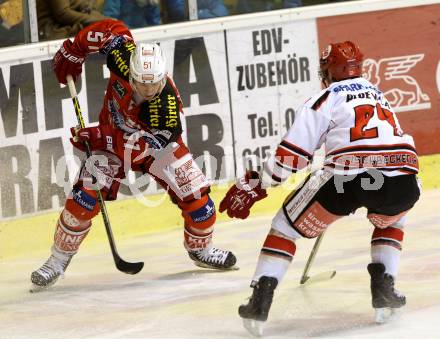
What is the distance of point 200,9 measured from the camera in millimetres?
7484

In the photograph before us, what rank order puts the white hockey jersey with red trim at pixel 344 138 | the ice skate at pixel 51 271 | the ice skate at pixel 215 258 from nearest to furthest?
the white hockey jersey with red trim at pixel 344 138 → the ice skate at pixel 51 271 → the ice skate at pixel 215 258

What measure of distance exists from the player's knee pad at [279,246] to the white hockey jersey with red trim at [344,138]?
0.72 feet

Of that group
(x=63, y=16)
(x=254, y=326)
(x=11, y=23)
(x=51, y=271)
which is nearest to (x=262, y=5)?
(x=63, y=16)

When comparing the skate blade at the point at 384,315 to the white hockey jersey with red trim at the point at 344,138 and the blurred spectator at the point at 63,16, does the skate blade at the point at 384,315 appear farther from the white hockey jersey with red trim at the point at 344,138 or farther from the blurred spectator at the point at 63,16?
the blurred spectator at the point at 63,16

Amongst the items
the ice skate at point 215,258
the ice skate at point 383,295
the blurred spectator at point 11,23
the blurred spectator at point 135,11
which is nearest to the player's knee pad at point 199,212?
the ice skate at point 215,258

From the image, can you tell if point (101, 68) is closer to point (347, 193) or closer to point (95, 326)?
point (95, 326)

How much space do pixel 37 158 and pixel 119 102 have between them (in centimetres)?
135

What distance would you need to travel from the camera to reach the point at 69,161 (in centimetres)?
707

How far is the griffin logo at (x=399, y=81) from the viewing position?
7.92m

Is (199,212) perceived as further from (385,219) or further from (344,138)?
(344,138)

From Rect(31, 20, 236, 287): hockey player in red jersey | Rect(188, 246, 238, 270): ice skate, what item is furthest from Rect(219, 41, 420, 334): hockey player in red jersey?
Rect(188, 246, 238, 270): ice skate

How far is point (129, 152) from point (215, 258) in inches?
28.1

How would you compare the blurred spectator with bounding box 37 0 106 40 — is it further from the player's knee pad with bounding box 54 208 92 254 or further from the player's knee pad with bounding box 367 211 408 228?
the player's knee pad with bounding box 367 211 408 228

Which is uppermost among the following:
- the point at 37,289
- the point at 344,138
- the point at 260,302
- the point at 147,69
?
the point at 147,69
